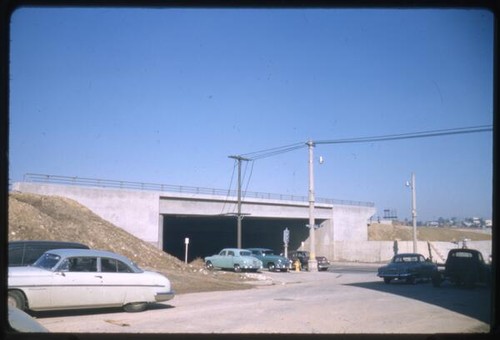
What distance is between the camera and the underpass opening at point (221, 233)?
2110 inches

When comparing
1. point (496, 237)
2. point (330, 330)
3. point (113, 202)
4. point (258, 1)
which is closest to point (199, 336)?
point (496, 237)

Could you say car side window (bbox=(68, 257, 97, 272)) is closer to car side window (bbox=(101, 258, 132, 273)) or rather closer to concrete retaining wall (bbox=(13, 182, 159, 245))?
car side window (bbox=(101, 258, 132, 273))

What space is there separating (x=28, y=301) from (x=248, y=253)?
23954mm

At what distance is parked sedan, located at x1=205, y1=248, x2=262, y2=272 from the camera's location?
109ft

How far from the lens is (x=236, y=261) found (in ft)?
110

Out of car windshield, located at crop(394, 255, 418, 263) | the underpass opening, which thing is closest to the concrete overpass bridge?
the underpass opening

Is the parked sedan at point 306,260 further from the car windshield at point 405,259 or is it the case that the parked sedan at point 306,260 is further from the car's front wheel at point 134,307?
the car's front wheel at point 134,307

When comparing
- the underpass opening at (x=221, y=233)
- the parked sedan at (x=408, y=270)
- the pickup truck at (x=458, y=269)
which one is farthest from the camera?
the underpass opening at (x=221, y=233)

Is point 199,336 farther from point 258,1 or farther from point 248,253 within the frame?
point 248,253

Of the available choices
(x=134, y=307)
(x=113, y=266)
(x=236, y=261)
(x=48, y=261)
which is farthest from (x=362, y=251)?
(x=48, y=261)

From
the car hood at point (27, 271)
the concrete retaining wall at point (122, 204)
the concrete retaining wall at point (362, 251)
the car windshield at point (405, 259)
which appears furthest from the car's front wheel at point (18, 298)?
the concrete retaining wall at point (362, 251)

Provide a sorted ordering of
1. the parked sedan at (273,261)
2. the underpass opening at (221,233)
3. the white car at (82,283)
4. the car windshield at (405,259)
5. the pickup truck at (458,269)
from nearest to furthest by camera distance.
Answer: the white car at (82,283)
the pickup truck at (458,269)
the car windshield at (405,259)
the parked sedan at (273,261)
the underpass opening at (221,233)

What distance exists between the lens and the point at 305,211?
2046 inches

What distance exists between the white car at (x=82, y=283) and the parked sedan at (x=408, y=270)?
13.5 m
